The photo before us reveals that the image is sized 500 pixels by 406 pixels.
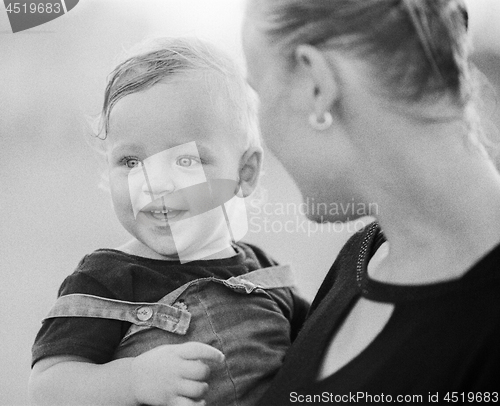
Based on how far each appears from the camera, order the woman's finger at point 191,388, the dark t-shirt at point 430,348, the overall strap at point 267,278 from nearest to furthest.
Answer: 1. the dark t-shirt at point 430,348
2. the woman's finger at point 191,388
3. the overall strap at point 267,278

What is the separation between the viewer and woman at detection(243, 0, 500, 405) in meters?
0.57

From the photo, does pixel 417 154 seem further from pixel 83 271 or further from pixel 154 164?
pixel 83 271

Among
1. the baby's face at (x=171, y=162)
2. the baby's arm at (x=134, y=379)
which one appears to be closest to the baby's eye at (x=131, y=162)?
the baby's face at (x=171, y=162)

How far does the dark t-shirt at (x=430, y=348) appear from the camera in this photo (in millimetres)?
552

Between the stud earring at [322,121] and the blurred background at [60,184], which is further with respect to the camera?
the blurred background at [60,184]

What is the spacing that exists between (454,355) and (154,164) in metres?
0.39

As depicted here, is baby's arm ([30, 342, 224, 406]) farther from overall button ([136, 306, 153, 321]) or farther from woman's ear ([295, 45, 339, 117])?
woman's ear ([295, 45, 339, 117])

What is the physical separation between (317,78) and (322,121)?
0.04 meters

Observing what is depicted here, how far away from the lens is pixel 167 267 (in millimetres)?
782

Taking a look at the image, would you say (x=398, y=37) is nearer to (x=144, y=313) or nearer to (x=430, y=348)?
(x=430, y=348)

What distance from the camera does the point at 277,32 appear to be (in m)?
0.64

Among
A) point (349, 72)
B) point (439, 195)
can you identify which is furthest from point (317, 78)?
point (439, 195)

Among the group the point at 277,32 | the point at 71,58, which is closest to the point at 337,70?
the point at 277,32

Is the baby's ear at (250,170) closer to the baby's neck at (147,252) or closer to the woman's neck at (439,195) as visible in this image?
the baby's neck at (147,252)
